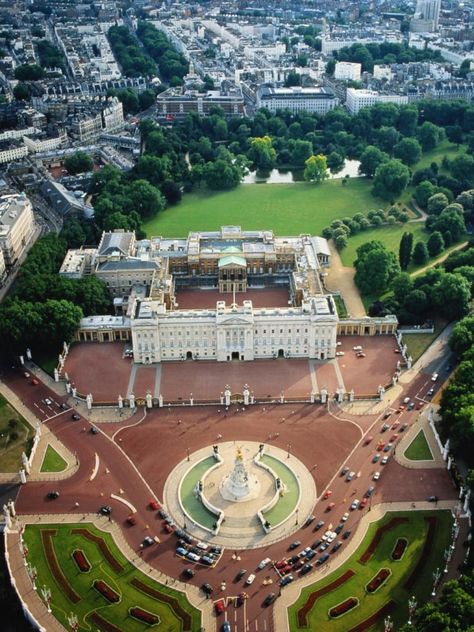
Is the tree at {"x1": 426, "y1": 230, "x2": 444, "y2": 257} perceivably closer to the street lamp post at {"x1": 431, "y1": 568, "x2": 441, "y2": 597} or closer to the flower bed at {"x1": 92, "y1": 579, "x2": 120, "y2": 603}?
the street lamp post at {"x1": 431, "y1": 568, "x2": 441, "y2": 597}

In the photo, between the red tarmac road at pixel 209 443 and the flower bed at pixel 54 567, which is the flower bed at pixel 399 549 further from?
the flower bed at pixel 54 567

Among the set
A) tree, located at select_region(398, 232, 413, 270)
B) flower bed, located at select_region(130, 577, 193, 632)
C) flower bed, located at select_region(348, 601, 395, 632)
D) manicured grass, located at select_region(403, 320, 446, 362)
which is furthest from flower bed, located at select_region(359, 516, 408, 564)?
tree, located at select_region(398, 232, 413, 270)

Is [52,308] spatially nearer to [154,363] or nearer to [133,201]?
[154,363]

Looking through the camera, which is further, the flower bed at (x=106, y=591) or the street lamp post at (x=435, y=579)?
the flower bed at (x=106, y=591)

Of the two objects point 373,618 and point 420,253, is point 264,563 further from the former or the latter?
point 420,253

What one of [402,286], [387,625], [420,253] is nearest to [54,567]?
[387,625]

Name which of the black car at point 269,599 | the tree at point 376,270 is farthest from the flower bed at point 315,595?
the tree at point 376,270

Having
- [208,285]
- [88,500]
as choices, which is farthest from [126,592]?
[208,285]
